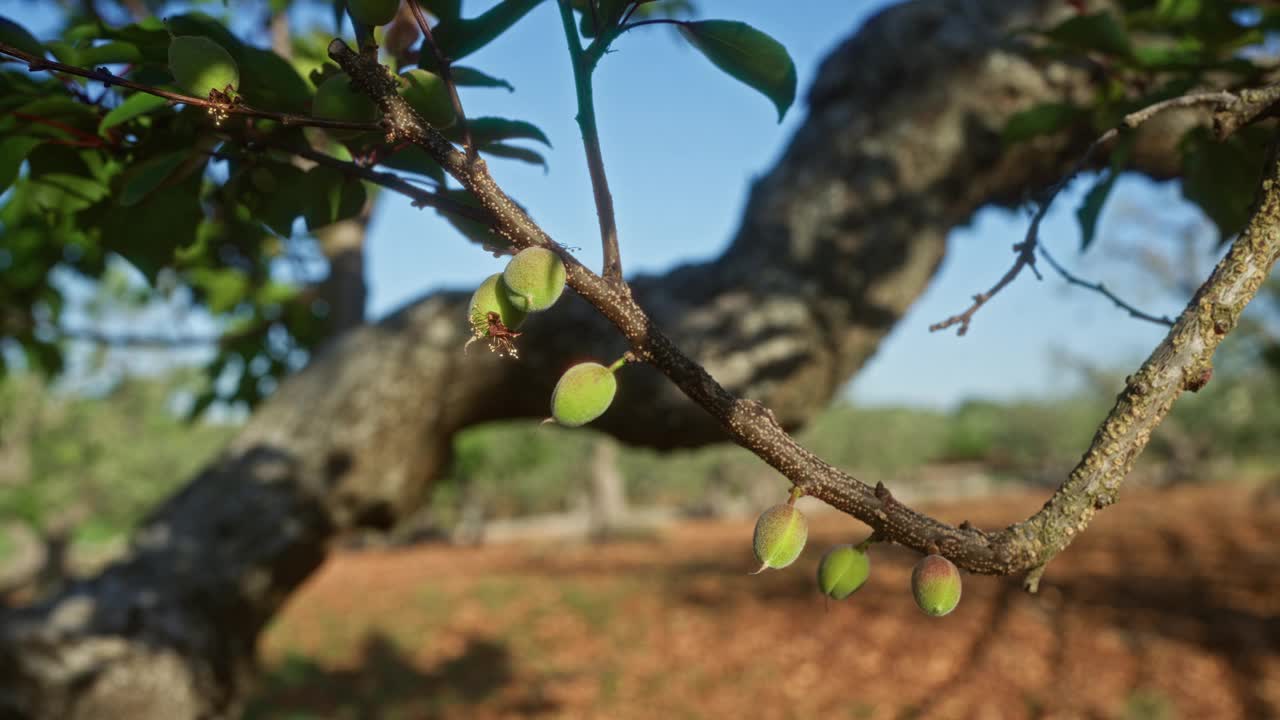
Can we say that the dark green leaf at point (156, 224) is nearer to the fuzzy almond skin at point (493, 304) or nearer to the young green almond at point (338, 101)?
the young green almond at point (338, 101)

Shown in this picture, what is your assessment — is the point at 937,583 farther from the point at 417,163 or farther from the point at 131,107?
the point at 131,107

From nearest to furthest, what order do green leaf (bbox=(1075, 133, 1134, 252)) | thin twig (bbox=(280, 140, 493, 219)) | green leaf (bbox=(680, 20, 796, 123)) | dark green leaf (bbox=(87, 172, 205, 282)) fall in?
thin twig (bbox=(280, 140, 493, 219)), green leaf (bbox=(680, 20, 796, 123)), dark green leaf (bbox=(87, 172, 205, 282)), green leaf (bbox=(1075, 133, 1134, 252))

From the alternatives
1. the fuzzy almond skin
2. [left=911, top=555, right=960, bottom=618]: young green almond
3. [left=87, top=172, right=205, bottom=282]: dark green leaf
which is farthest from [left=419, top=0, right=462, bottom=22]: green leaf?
[left=911, top=555, right=960, bottom=618]: young green almond

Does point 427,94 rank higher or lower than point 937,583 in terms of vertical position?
higher

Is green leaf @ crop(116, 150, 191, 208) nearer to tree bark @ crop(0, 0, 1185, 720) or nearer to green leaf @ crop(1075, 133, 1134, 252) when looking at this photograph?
green leaf @ crop(1075, 133, 1134, 252)

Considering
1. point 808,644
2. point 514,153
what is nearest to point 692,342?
point 514,153

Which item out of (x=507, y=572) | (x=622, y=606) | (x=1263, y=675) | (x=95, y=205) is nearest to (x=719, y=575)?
(x=622, y=606)
